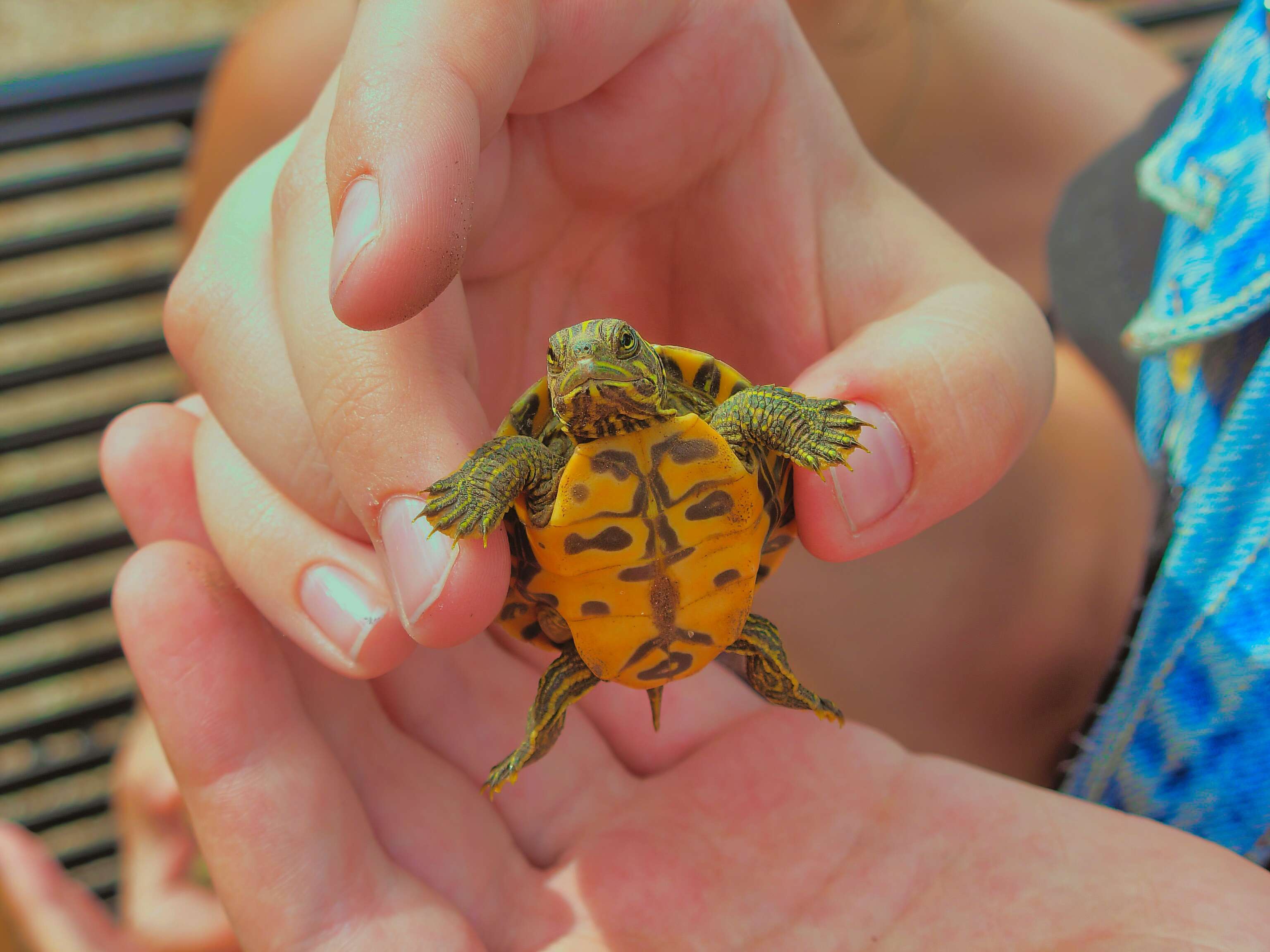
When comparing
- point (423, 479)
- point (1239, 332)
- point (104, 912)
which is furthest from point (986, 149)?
point (104, 912)

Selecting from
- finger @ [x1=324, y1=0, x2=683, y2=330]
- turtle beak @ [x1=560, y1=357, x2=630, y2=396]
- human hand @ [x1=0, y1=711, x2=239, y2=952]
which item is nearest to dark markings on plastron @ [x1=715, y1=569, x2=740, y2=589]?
A: turtle beak @ [x1=560, y1=357, x2=630, y2=396]

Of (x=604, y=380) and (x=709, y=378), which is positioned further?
(x=709, y=378)

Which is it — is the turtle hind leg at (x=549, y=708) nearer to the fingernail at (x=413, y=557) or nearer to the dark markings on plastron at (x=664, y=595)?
the dark markings on plastron at (x=664, y=595)

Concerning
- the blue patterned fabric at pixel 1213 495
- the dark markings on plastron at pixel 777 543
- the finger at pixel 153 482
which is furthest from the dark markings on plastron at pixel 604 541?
the blue patterned fabric at pixel 1213 495

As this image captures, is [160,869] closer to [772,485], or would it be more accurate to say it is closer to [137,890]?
[137,890]

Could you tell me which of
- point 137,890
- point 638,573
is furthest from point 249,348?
point 137,890

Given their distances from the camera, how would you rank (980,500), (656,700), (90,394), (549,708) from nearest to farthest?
1. (549,708)
2. (656,700)
3. (980,500)
4. (90,394)

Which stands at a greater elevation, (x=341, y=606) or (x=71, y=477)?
(x=71, y=477)
